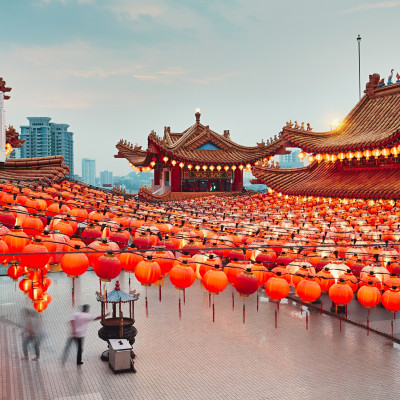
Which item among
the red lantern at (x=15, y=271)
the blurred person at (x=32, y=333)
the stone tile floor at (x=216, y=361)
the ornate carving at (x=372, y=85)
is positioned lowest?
the stone tile floor at (x=216, y=361)

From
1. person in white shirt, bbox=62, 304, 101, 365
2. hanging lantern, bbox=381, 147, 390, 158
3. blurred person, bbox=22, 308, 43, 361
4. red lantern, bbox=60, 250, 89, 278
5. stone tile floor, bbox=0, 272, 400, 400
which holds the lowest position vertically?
stone tile floor, bbox=0, 272, 400, 400

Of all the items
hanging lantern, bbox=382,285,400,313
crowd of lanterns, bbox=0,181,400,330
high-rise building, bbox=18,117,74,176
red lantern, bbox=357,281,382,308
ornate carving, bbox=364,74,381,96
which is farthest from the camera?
high-rise building, bbox=18,117,74,176

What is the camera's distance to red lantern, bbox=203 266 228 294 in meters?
6.07

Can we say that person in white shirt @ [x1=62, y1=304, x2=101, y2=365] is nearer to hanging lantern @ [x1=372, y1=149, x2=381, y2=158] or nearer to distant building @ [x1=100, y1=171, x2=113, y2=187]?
hanging lantern @ [x1=372, y1=149, x2=381, y2=158]

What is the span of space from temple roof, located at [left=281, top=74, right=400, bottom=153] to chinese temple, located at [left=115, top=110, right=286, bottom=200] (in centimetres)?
848

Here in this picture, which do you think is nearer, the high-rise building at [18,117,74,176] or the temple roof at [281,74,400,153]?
the temple roof at [281,74,400,153]

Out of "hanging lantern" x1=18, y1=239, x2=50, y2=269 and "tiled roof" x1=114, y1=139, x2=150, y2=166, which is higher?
"tiled roof" x1=114, y1=139, x2=150, y2=166

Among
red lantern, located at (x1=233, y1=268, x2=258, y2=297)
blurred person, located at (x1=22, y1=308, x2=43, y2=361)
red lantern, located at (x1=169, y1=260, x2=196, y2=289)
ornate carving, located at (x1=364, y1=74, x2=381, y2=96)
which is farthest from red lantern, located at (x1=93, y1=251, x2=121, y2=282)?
ornate carving, located at (x1=364, y1=74, x2=381, y2=96)

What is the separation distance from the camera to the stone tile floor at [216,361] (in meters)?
7.71

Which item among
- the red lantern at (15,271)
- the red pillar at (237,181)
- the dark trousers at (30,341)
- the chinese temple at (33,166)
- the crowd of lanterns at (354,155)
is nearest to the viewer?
the dark trousers at (30,341)

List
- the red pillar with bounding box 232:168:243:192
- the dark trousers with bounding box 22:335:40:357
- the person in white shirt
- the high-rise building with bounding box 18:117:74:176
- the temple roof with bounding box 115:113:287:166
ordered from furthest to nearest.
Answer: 1. the high-rise building with bounding box 18:117:74:176
2. the red pillar with bounding box 232:168:243:192
3. the temple roof with bounding box 115:113:287:166
4. the dark trousers with bounding box 22:335:40:357
5. the person in white shirt

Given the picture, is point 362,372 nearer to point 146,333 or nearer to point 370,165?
point 146,333

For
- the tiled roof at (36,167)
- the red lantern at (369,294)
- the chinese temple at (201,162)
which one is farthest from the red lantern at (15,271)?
the chinese temple at (201,162)

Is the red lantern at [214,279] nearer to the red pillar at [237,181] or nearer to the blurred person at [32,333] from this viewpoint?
the blurred person at [32,333]
